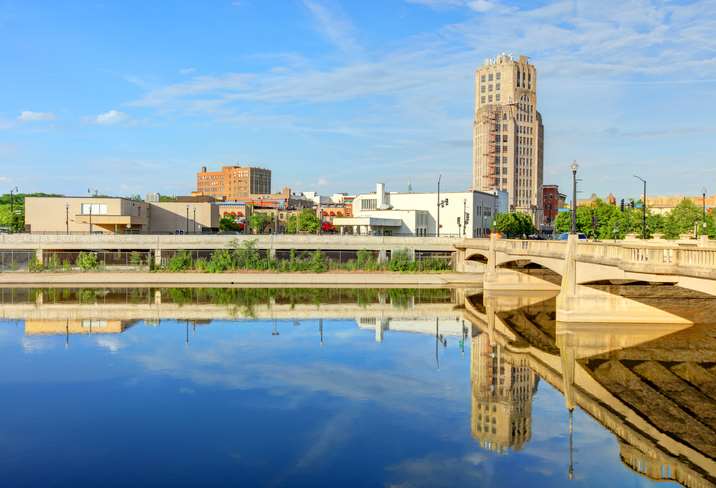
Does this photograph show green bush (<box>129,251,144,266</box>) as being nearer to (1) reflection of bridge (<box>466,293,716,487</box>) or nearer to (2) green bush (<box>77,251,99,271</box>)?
(2) green bush (<box>77,251,99,271</box>)

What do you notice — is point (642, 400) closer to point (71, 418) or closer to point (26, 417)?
point (71, 418)

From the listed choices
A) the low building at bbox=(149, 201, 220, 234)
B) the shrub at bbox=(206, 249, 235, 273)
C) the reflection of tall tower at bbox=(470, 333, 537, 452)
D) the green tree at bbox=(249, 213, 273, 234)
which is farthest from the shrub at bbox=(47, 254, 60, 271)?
the green tree at bbox=(249, 213, 273, 234)

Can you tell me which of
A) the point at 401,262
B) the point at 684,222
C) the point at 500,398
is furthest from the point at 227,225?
the point at 500,398

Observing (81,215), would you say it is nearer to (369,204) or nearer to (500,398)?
(369,204)

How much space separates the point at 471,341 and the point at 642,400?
49.0ft

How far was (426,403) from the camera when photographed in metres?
26.4

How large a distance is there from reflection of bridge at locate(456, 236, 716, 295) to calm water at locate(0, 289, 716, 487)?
13.5 feet

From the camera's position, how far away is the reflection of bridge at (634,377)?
2036cm

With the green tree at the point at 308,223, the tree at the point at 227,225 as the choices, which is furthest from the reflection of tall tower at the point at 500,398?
the tree at the point at 227,225

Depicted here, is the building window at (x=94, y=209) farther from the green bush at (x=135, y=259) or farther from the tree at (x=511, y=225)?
the tree at (x=511, y=225)

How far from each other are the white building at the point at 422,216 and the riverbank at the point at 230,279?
32.9 metres

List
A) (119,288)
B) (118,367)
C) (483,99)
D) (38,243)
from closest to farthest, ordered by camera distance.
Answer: (118,367) → (119,288) → (38,243) → (483,99)

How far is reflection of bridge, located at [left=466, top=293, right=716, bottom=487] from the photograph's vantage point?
20359 millimetres

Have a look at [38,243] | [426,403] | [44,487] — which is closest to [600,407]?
[426,403]
